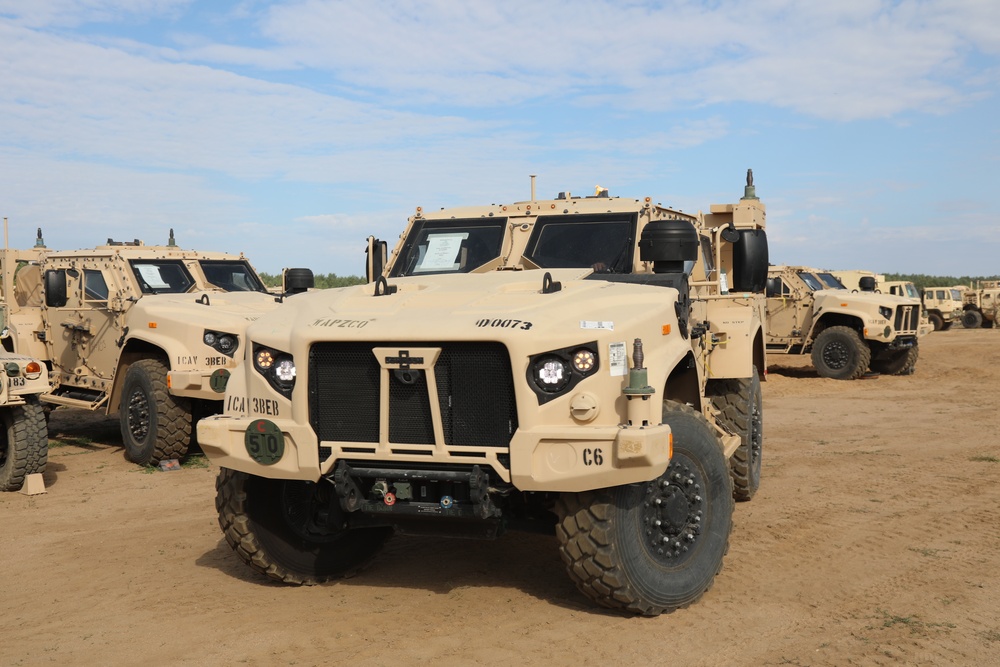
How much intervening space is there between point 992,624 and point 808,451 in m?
5.58

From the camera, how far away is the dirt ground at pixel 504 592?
15.1 feet

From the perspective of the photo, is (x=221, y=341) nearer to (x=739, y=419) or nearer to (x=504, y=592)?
(x=739, y=419)

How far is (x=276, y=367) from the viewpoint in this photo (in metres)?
5.11

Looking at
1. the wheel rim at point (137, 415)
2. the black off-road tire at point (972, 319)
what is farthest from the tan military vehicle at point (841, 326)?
the black off-road tire at point (972, 319)

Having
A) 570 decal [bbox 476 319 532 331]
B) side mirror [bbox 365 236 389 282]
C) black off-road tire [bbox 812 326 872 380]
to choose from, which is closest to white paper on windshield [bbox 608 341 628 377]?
Result: 570 decal [bbox 476 319 532 331]

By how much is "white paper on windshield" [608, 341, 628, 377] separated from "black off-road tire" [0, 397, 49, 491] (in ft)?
19.0

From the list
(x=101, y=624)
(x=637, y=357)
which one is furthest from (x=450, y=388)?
(x=101, y=624)

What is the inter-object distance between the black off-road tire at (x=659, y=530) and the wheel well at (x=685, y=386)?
38 cm

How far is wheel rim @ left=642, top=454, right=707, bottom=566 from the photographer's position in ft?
16.3

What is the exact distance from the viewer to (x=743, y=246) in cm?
699

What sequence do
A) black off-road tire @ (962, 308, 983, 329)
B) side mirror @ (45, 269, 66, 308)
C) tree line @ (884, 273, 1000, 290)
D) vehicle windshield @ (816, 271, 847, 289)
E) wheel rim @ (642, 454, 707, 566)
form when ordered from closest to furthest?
1. wheel rim @ (642, 454, 707, 566)
2. side mirror @ (45, 269, 66, 308)
3. vehicle windshield @ (816, 271, 847, 289)
4. black off-road tire @ (962, 308, 983, 329)
5. tree line @ (884, 273, 1000, 290)

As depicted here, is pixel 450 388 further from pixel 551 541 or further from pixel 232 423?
pixel 551 541

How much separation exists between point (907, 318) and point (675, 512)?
564 inches

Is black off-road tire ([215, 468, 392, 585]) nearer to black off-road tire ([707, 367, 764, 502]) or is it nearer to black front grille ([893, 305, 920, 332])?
black off-road tire ([707, 367, 764, 502])
